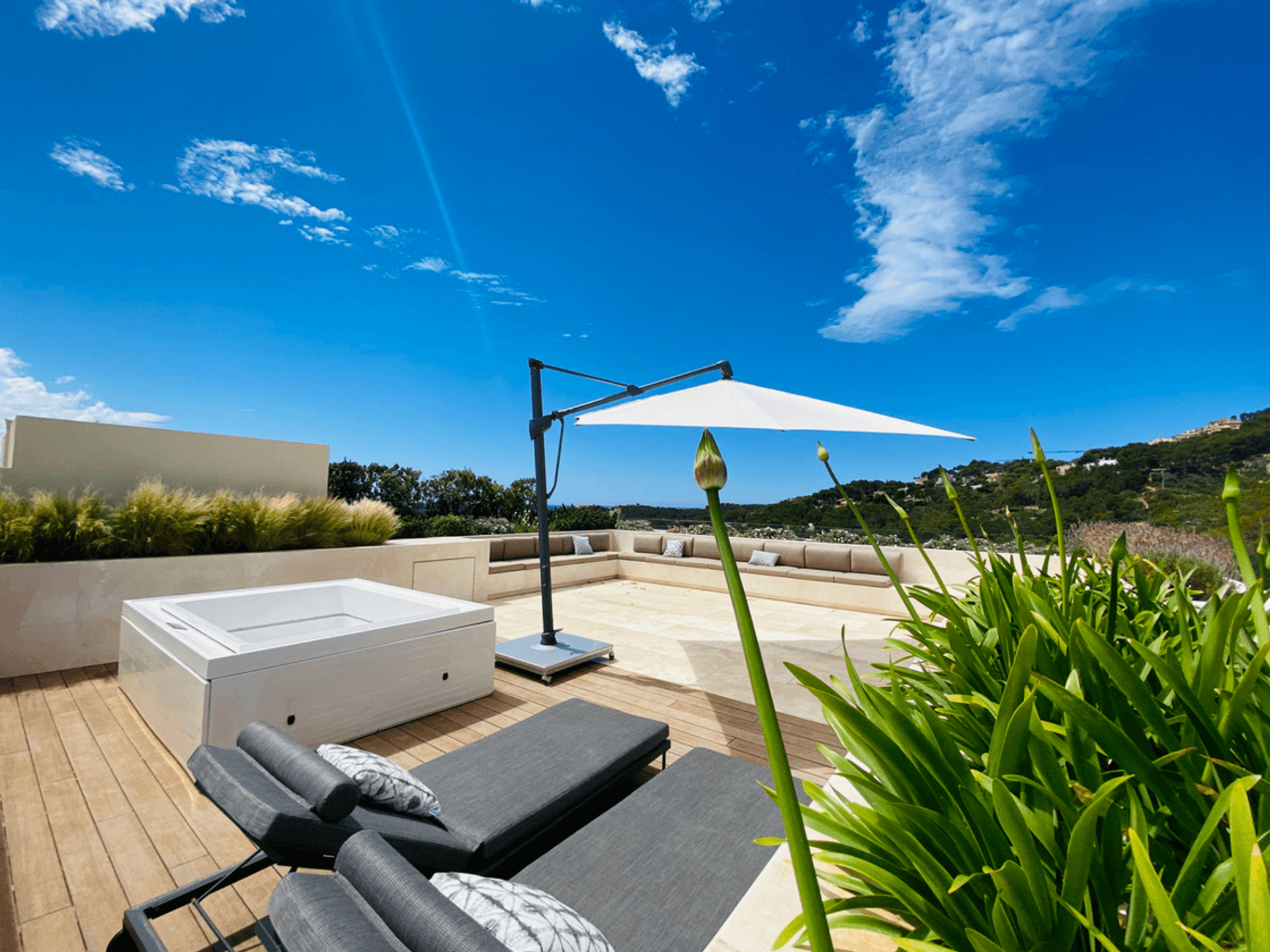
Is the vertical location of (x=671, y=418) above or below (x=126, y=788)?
above

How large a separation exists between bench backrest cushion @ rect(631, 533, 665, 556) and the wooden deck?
5247 millimetres

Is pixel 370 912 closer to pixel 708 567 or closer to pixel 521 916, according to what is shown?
pixel 521 916

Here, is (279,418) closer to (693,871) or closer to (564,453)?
(564,453)

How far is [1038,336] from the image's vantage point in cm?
2319

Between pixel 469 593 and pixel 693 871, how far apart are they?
548cm

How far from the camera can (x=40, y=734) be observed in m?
2.81

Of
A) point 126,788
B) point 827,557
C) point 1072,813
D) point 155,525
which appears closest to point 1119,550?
point 1072,813

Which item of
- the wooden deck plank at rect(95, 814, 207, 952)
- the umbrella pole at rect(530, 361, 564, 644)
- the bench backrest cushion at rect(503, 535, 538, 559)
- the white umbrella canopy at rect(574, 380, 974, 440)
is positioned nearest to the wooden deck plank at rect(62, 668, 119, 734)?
the wooden deck plank at rect(95, 814, 207, 952)

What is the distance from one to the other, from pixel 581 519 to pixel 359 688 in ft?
23.5

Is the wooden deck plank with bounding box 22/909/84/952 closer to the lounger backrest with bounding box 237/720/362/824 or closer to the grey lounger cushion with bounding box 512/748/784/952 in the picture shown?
the lounger backrest with bounding box 237/720/362/824

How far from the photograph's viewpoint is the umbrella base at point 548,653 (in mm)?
3941

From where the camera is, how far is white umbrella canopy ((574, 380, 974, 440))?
10.1 feet

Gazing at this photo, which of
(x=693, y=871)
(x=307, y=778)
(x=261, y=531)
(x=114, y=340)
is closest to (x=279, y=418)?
(x=261, y=531)

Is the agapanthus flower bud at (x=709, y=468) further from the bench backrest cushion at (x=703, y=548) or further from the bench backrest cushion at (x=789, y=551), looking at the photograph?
the bench backrest cushion at (x=703, y=548)
